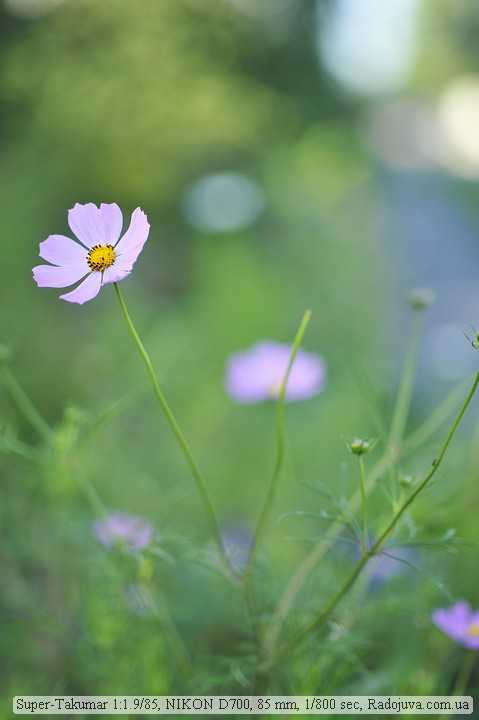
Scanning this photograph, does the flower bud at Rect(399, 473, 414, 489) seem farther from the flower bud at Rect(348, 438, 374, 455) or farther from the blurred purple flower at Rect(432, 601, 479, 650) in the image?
the blurred purple flower at Rect(432, 601, 479, 650)

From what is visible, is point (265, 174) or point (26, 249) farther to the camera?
point (265, 174)

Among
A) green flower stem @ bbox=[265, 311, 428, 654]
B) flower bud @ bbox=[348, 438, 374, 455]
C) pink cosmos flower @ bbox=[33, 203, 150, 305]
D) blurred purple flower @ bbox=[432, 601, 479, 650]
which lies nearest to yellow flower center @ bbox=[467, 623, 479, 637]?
blurred purple flower @ bbox=[432, 601, 479, 650]

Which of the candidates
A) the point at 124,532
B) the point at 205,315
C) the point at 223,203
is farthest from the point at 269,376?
the point at 223,203

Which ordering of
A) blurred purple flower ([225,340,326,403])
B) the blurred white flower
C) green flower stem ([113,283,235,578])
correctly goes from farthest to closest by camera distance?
the blurred white flower < blurred purple flower ([225,340,326,403]) < green flower stem ([113,283,235,578])

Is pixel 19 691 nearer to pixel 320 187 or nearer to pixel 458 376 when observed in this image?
pixel 458 376

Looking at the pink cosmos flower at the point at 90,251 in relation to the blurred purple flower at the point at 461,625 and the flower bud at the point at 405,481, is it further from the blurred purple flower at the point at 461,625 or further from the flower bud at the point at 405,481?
the blurred purple flower at the point at 461,625

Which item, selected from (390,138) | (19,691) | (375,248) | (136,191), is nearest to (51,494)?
(19,691)

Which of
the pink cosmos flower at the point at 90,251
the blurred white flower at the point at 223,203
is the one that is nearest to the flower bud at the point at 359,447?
the pink cosmos flower at the point at 90,251
